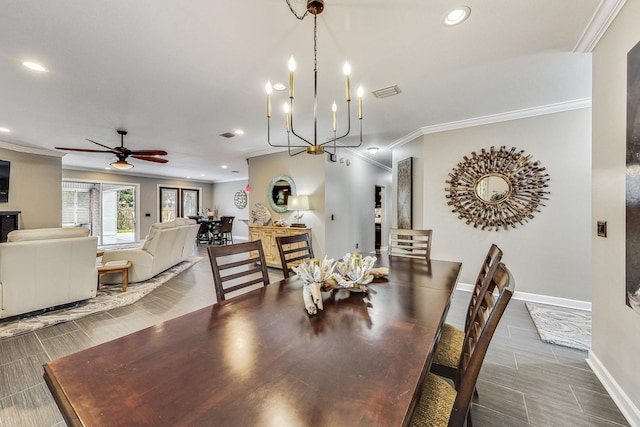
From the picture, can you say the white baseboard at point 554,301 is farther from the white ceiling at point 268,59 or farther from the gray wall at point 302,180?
the gray wall at point 302,180

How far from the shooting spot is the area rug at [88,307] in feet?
9.01

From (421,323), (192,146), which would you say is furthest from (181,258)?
(421,323)

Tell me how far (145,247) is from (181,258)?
1276 millimetres

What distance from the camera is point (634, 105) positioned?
1.53m

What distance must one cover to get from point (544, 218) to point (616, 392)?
2299 mm

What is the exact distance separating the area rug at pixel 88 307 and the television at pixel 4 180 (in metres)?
3.29

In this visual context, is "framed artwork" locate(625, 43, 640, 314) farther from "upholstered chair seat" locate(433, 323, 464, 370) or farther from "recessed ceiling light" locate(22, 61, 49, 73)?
"recessed ceiling light" locate(22, 61, 49, 73)

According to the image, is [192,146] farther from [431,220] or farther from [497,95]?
[497,95]

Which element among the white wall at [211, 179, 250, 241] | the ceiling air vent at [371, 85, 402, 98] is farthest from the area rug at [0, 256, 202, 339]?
the white wall at [211, 179, 250, 241]

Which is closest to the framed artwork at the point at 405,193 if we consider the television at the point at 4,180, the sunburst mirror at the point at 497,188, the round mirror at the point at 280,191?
the sunburst mirror at the point at 497,188

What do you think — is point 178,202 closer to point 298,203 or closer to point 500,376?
point 298,203

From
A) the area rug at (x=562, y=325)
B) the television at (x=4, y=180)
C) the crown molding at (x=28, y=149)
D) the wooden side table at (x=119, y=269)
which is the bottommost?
the area rug at (x=562, y=325)

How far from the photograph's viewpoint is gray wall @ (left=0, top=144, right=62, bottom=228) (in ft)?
17.7

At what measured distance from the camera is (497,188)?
3693mm
